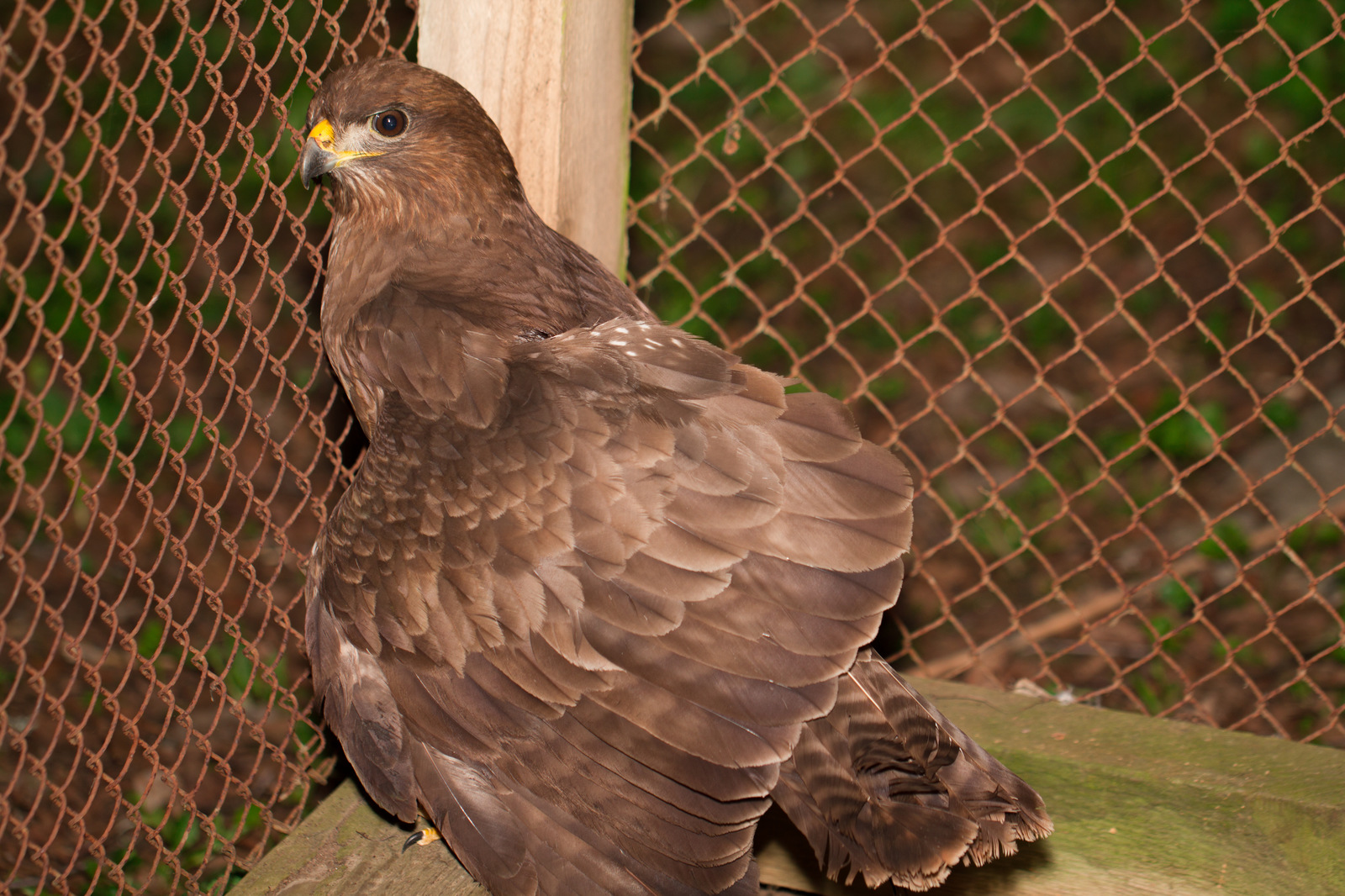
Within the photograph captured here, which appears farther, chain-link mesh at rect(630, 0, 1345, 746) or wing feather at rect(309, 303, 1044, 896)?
chain-link mesh at rect(630, 0, 1345, 746)

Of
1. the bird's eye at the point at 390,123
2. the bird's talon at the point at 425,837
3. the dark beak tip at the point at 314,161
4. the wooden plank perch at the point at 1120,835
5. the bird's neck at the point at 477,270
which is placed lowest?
the wooden plank perch at the point at 1120,835

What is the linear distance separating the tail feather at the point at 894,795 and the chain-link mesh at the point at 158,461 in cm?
156

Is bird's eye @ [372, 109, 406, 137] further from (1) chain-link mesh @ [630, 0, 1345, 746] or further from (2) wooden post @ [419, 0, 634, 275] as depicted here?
(1) chain-link mesh @ [630, 0, 1345, 746]

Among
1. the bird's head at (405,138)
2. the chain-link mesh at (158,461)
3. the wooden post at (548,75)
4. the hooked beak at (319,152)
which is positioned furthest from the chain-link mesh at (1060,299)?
the chain-link mesh at (158,461)

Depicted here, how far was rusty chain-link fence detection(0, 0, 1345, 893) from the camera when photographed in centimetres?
402

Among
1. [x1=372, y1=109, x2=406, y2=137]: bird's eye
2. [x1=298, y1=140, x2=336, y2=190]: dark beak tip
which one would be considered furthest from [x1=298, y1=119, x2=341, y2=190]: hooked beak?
[x1=372, y1=109, x2=406, y2=137]: bird's eye

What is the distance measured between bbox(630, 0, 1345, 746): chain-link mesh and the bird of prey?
141 centimetres

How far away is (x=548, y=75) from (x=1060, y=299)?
155 inches

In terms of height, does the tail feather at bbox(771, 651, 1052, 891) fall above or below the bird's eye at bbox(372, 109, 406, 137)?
below

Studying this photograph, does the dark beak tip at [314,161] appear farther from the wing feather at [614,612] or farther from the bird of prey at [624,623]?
the wing feather at [614,612]

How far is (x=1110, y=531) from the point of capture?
520cm

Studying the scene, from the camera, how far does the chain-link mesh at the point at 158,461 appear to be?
295 centimetres

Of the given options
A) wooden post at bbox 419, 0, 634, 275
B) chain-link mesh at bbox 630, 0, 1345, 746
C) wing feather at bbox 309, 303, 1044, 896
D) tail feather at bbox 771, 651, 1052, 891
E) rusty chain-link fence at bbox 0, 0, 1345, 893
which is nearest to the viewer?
wing feather at bbox 309, 303, 1044, 896

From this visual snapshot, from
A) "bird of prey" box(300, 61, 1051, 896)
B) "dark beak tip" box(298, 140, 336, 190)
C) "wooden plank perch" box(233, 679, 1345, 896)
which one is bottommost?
"wooden plank perch" box(233, 679, 1345, 896)
